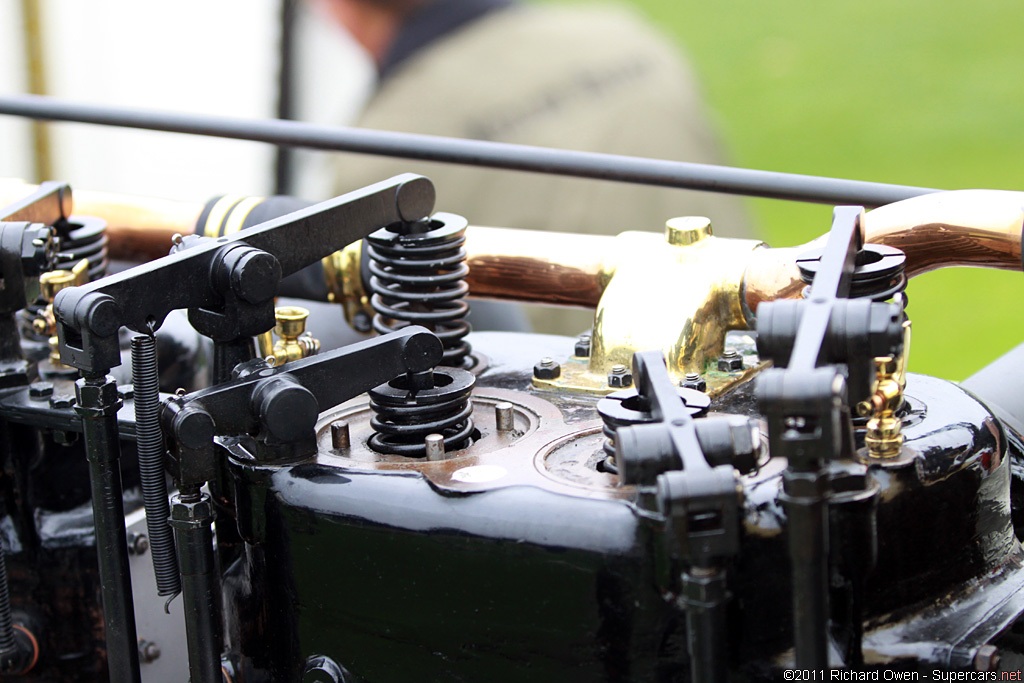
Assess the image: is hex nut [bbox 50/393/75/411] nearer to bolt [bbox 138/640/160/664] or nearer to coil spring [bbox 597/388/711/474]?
bolt [bbox 138/640/160/664]

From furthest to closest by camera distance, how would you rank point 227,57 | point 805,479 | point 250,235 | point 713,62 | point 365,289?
point 713,62, point 227,57, point 365,289, point 250,235, point 805,479

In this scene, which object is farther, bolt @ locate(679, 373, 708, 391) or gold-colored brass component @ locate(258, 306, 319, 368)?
gold-colored brass component @ locate(258, 306, 319, 368)

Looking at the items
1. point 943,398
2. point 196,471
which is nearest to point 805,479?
point 943,398

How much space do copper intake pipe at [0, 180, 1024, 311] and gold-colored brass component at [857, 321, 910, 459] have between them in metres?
0.20

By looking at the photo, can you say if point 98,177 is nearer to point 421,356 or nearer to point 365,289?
point 365,289

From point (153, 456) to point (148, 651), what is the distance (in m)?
0.35

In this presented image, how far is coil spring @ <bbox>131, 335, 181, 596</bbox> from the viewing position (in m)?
0.94

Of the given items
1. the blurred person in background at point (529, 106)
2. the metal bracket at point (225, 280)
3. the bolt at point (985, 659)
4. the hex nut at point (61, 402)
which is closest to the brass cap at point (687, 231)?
the metal bracket at point (225, 280)

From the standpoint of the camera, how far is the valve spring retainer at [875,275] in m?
0.91

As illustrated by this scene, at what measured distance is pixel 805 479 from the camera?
2.35 feet

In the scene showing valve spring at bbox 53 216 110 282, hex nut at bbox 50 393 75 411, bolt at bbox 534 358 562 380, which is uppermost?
valve spring at bbox 53 216 110 282

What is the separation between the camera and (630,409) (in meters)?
0.91

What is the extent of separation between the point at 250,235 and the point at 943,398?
61cm

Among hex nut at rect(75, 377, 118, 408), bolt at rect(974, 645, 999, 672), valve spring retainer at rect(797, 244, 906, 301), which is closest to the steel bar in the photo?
hex nut at rect(75, 377, 118, 408)
